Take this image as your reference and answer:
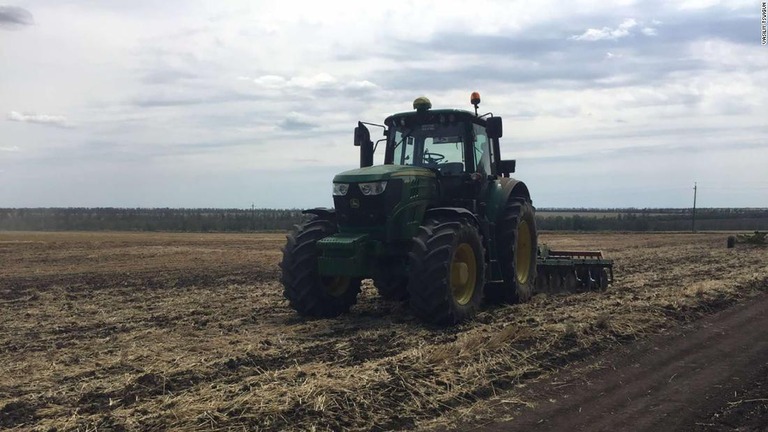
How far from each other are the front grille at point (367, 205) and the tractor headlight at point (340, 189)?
0.16 ft

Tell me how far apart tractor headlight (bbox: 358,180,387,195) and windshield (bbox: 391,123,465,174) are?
153cm

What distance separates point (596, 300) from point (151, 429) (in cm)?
831

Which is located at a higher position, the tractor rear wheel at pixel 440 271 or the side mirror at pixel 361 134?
the side mirror at pixel 361 134

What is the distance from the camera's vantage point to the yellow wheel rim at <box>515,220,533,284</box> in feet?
39.8

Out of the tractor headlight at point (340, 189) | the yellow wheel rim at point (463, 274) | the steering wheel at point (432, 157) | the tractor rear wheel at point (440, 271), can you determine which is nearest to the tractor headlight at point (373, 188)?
the tractor headlight at point (340, 189)

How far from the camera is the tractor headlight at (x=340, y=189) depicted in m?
9.78

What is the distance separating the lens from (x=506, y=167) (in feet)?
39.8

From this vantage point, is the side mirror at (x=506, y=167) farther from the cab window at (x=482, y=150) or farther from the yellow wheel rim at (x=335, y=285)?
the yellow wheel rim at (x=335, y=285)

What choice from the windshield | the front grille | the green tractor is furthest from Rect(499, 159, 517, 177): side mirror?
the front grille

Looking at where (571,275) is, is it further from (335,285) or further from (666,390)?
(666,390)

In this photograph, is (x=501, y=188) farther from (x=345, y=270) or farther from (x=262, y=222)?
(x=262, y=222)

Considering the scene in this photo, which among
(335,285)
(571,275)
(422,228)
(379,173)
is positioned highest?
(379,173)

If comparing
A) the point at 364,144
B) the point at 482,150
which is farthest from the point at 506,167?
the point at 364,144

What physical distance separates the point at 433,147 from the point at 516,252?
2.33 meters
